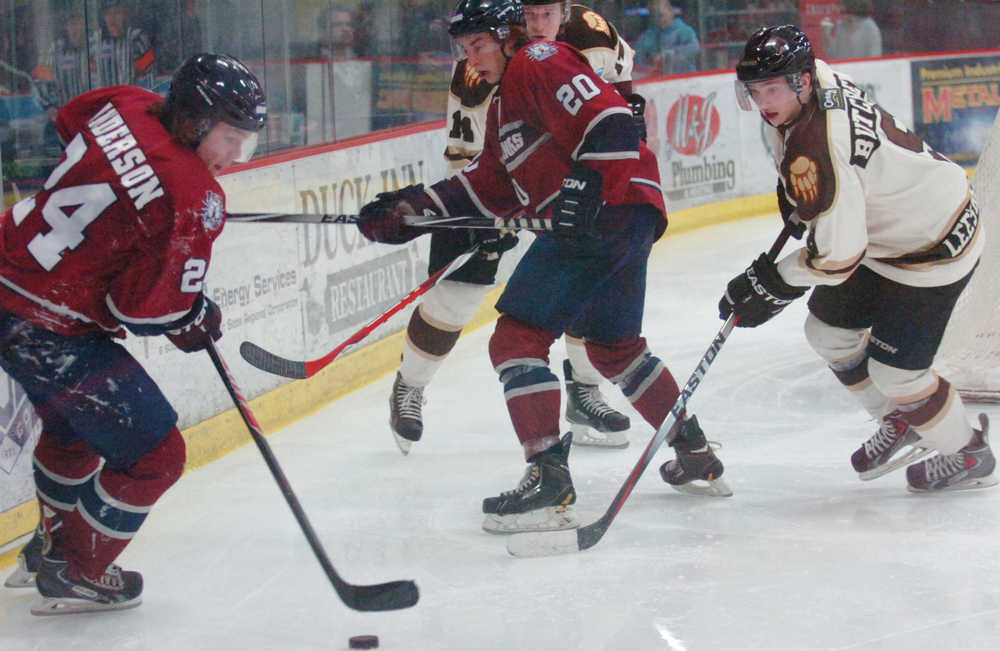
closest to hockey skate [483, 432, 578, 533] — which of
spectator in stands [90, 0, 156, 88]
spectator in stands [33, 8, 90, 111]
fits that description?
spectator in stands [33, 8, 90, 111]

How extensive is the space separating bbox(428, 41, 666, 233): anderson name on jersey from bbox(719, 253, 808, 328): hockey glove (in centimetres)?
25

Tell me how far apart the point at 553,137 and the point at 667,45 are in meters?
5.09

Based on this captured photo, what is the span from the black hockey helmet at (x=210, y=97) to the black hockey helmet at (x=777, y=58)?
0.95m

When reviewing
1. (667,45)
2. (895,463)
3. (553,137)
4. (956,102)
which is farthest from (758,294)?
(956,102)

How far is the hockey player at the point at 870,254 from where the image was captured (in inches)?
94.2

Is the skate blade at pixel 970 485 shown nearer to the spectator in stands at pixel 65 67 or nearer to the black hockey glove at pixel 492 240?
the black hockey glove at pixel 492 240

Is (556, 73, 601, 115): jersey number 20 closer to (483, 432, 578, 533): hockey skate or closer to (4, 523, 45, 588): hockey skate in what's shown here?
(483, 432, 578, 533): hockey skate

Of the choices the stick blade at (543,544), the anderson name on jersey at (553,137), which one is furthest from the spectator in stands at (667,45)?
the stick blade at (543,544)

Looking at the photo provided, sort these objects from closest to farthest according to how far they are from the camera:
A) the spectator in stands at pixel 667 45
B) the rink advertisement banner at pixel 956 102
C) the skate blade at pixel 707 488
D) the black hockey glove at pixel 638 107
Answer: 1. the skate blade at pixel 707 488
2. the black hockey glove at pixel 638 107
3. the spectator in stands at pixel 667 45
4. the rink advertisement banner at pixel 956 102

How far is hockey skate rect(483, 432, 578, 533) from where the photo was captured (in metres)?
2.59

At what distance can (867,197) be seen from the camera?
8.22 ft

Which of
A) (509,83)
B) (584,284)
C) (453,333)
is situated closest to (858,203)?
(584,284)

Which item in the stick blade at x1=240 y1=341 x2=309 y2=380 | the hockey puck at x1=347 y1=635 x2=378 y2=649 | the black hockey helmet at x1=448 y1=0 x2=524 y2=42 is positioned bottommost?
the hockey puck at x1=347 y1=635 x2=378 y2=649

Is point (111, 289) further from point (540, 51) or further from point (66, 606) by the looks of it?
point (540, 51)
